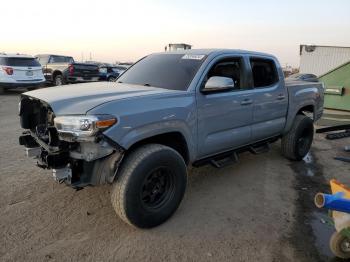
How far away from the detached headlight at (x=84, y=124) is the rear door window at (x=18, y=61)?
41.4ft

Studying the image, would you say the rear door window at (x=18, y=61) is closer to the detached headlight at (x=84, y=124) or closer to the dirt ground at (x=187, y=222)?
the dirt ground at (x=187, y=222)

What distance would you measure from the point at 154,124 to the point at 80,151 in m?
0.75

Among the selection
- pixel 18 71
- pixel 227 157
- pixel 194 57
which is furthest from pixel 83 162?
pixel 18 71

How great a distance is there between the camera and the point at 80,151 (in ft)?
10.6

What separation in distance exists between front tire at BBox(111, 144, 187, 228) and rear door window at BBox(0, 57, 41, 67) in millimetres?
12691

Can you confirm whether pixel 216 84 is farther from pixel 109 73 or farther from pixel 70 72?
pixel 109 73

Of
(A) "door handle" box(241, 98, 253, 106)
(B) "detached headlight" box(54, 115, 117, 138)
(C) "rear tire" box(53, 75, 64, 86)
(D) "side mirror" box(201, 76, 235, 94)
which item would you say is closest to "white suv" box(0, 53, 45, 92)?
(C) "rear tire" box(53, 75, 64, 86)

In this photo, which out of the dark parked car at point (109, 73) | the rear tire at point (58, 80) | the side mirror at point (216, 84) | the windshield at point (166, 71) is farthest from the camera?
the dark parked car at point (109, 73)

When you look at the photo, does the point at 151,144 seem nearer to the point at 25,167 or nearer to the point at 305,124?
the point at 25,167

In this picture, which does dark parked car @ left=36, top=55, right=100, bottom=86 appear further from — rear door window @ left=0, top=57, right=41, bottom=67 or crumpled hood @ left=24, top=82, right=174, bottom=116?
crumpled hood @ left=24, top=82, right=174, bottom=116

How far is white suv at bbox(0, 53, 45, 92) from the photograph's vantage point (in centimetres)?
1416

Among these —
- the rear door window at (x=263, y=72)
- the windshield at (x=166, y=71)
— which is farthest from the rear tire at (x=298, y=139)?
the windshield at (x=166, y=71)

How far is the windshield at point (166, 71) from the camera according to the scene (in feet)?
13.8

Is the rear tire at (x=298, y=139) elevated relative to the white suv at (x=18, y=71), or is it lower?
lower
